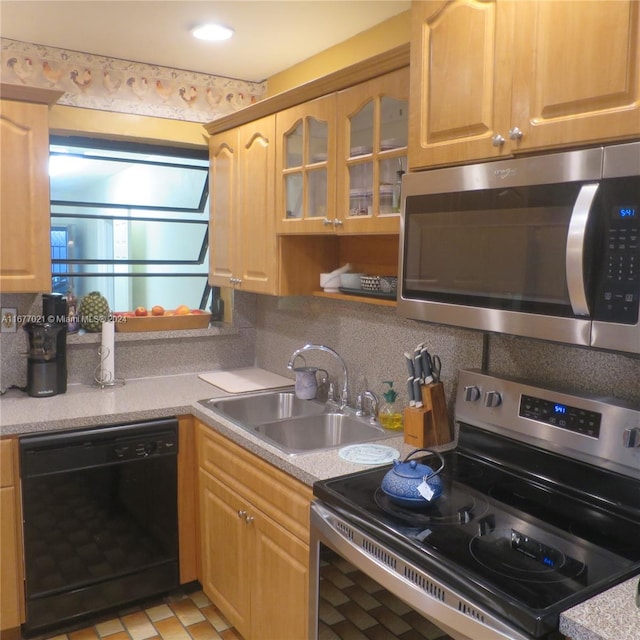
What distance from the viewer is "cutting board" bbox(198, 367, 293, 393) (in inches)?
115

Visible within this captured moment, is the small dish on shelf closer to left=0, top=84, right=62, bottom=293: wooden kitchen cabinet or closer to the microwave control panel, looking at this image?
the microwave control panel

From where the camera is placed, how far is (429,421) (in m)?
2.02

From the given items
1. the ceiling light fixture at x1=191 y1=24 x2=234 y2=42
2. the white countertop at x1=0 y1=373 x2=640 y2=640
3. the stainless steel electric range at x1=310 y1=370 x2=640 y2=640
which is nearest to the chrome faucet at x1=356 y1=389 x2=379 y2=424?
the white countertop at x1=0 y1=373 x2=640 y2=640

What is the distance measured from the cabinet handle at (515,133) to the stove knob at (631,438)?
733 mm

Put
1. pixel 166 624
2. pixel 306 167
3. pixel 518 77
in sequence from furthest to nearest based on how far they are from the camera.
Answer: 1. pixel 166 624
2. pixel 306 167
3. pixel 518 77

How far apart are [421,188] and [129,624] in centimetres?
207

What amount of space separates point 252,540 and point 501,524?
1.00m

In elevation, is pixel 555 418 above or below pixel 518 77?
below

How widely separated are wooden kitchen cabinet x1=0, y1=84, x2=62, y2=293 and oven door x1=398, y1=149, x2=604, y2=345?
161cm

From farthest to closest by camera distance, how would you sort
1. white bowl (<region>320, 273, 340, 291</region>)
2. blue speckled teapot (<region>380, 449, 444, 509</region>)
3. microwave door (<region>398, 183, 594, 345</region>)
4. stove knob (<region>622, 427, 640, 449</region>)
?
white bowl (<region>320, 273, 340, 291</region>) → blue speckled teapot (<region>380, 449, 444, 509</region>) → stove knob (<region>622, 427, 640, 449</region>) → microwave door (<region>398, 183, 594, 345</region>)

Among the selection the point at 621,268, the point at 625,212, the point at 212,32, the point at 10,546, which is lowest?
the point at 10,546

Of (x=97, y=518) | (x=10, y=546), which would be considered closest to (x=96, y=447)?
(x=97, y=518)

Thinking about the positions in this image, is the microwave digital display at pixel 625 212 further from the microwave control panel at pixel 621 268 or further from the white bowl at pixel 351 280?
the white bowl at pixel 351 280

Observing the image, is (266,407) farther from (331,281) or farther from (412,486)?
(412,486)
